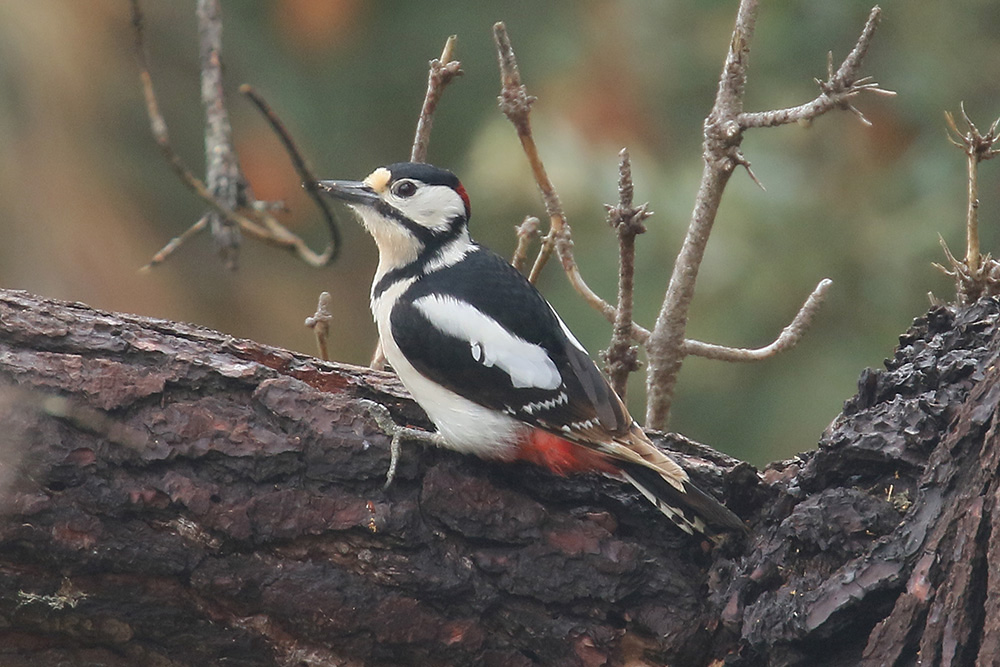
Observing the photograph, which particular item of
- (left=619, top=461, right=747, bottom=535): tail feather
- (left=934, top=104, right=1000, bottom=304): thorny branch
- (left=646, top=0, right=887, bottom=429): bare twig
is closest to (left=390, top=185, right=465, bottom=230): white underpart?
(left=646, top=0, right=887, bottom=429): bare twig

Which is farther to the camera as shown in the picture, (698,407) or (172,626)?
(698,407)

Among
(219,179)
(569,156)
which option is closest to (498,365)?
(219,179)

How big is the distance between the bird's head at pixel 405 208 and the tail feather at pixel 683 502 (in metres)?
1.04

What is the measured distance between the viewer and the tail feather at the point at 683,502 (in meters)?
2.67

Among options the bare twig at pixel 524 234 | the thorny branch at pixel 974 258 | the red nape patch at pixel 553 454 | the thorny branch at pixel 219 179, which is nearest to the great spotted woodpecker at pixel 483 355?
the red nape patch at pixel 553 454

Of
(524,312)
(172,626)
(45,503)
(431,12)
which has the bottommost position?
(172,626)

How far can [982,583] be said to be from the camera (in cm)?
223

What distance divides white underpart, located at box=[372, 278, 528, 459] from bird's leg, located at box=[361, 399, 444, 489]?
70 mm

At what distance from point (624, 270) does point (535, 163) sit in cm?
48

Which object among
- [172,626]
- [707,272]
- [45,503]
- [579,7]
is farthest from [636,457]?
[579,7]

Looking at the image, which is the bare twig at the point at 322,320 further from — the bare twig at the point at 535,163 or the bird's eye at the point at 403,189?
the bare twig at the point at 535,163

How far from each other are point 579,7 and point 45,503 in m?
5.65

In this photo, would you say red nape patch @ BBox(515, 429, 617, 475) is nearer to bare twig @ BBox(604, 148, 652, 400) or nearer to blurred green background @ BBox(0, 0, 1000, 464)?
bare twig @ BBox(604, 148, 652, 400)

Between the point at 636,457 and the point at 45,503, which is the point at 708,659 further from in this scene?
the point at 45,503
